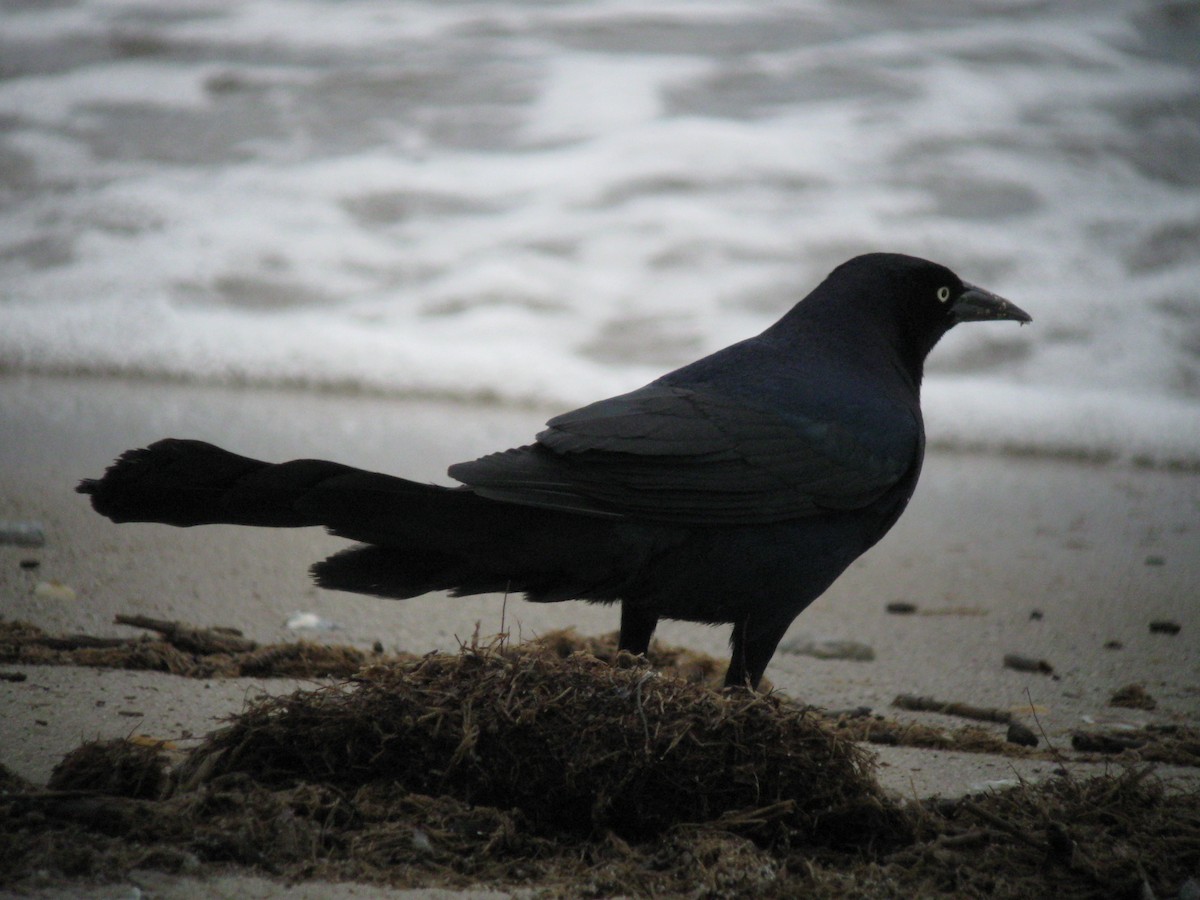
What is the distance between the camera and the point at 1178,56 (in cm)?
1216

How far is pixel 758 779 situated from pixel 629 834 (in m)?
0.26

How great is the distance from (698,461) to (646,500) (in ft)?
0.59

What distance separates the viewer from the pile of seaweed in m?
2.20

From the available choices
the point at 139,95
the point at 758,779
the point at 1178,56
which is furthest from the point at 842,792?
the point at 1178,56

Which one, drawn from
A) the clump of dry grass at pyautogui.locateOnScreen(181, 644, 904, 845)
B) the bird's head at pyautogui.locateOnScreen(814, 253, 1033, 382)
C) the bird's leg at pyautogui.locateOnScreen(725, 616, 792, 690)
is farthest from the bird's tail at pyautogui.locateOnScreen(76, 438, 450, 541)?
the bird's head at pyautogui.locateOnScreen(814, 253, 1033, 382)

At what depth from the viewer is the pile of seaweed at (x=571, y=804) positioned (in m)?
2.20

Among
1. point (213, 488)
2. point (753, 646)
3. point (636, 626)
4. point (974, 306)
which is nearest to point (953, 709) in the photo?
point (753, 646)

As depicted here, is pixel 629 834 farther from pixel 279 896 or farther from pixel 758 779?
pixel 279 896

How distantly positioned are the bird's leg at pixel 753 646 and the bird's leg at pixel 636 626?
22 cm

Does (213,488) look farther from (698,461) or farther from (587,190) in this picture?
(587,190)

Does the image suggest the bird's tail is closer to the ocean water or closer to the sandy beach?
the sandy beach

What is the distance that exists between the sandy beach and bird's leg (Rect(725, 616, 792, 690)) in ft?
1.19

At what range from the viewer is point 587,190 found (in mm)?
10016

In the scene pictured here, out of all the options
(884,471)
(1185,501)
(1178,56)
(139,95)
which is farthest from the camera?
(1178,56)
